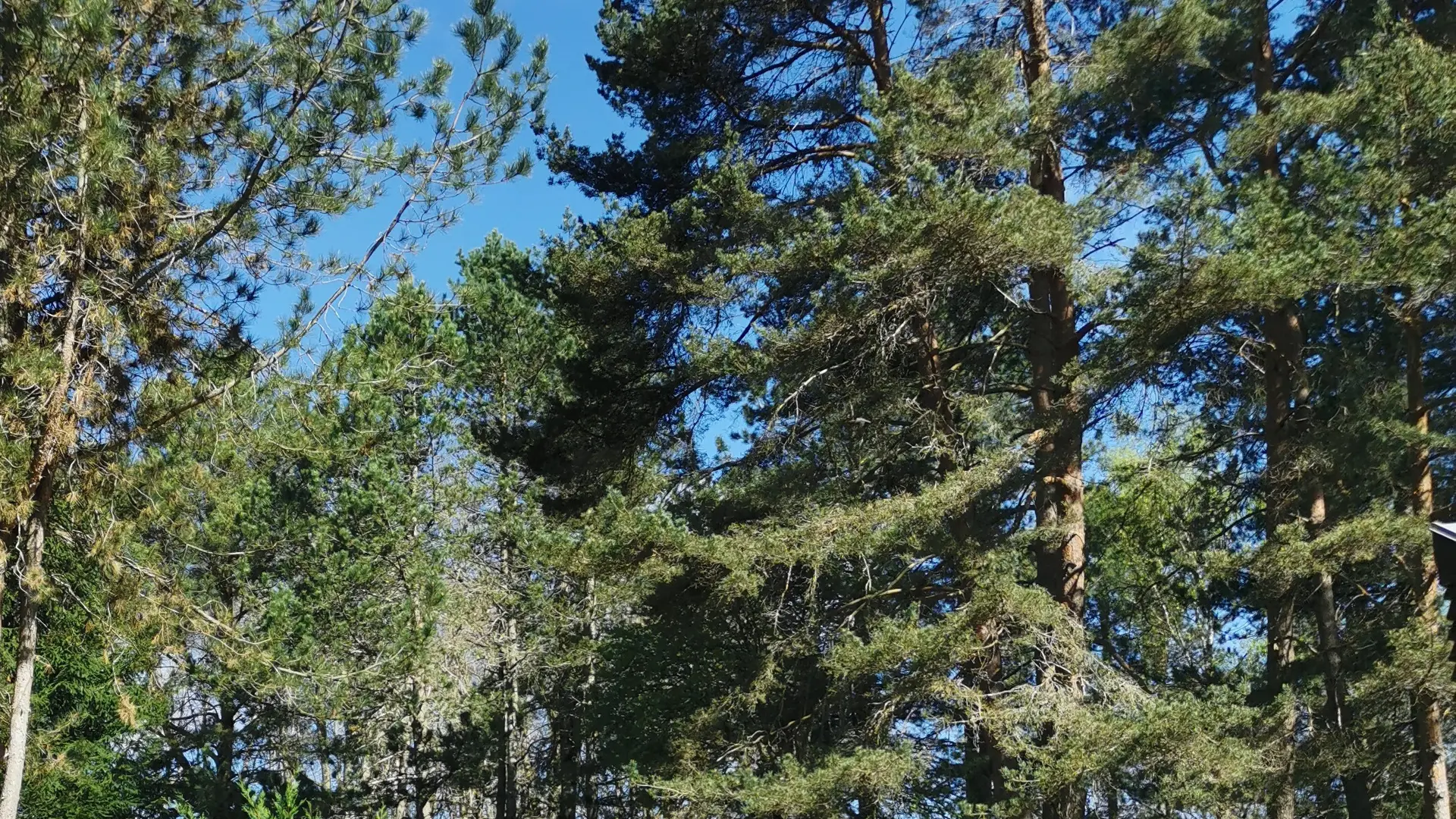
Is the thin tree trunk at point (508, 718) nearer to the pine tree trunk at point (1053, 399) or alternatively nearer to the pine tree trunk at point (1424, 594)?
the pine tree trunk at point (1053, 399)

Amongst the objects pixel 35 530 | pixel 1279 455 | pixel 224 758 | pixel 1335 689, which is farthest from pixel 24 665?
pixel 224 758

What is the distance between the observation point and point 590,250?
9766 mm

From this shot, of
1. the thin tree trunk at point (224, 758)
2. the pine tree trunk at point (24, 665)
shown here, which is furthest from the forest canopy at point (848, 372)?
the thin tree trunk at point (224, 758)

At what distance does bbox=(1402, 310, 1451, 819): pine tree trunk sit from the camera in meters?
8.18

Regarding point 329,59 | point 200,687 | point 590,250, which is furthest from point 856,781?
point 200,687

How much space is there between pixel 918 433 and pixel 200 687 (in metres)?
12.2

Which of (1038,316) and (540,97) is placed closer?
(540,97)

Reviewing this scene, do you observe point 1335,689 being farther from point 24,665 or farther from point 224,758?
point 224,758

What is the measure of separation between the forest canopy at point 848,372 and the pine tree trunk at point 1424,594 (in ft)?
0.18

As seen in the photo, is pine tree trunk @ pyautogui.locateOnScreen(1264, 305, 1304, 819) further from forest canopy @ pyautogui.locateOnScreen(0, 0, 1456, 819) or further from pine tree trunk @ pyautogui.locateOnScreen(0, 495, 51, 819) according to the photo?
pine tree trunk @ pyautogui.locateOnScreen(0, 495, 51, 819)

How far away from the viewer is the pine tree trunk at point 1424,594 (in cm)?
818

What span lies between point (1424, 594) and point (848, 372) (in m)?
4.84

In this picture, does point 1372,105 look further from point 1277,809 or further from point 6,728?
point 6,728

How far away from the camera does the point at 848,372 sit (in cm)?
905
